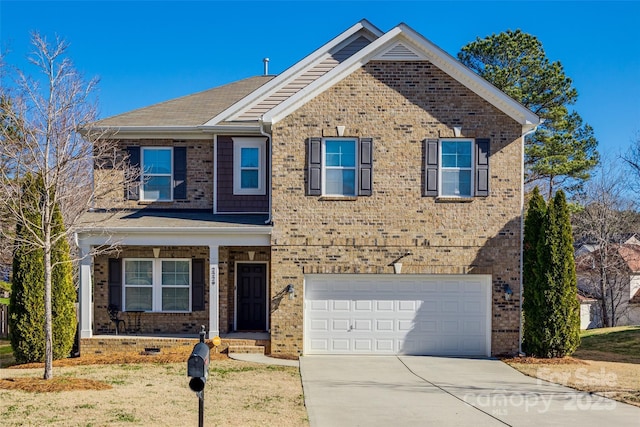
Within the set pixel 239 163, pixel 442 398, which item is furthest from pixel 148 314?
pixel 442 398

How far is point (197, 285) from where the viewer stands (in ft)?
56.8

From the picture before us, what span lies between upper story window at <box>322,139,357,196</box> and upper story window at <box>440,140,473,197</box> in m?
2.23

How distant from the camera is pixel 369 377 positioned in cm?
1305

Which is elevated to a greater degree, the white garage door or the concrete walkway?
the white garage door

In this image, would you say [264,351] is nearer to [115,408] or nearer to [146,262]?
[146,262]

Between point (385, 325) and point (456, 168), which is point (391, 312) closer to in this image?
point (385, 325)

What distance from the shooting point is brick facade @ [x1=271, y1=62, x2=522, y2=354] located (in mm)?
15547

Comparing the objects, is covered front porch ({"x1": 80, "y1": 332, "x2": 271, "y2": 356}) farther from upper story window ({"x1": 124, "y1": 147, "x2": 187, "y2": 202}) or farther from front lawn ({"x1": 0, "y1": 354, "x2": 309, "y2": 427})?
upper story window ({"x1": 124, "y1": 147, "x2": 187, "y2": 202})

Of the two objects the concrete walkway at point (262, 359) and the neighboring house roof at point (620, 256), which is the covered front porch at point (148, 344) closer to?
the concrete walkway at point (262, 359)

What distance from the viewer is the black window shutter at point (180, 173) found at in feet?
57.8

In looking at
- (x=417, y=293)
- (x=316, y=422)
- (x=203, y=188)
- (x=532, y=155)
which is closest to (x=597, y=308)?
(x=532, y=155)

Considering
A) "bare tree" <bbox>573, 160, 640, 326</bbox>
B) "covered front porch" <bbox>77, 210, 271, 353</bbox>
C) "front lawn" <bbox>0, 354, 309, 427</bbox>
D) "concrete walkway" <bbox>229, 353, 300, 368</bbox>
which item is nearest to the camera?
"front lawn" <bbox>0, 354, 309, 427</bbox>

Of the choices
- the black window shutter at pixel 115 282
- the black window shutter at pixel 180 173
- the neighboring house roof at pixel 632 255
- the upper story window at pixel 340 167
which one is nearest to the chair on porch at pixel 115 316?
the black window shutter at pixel 115 282

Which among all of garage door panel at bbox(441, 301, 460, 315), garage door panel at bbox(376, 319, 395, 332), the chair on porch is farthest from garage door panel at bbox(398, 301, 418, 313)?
the chair on porch
